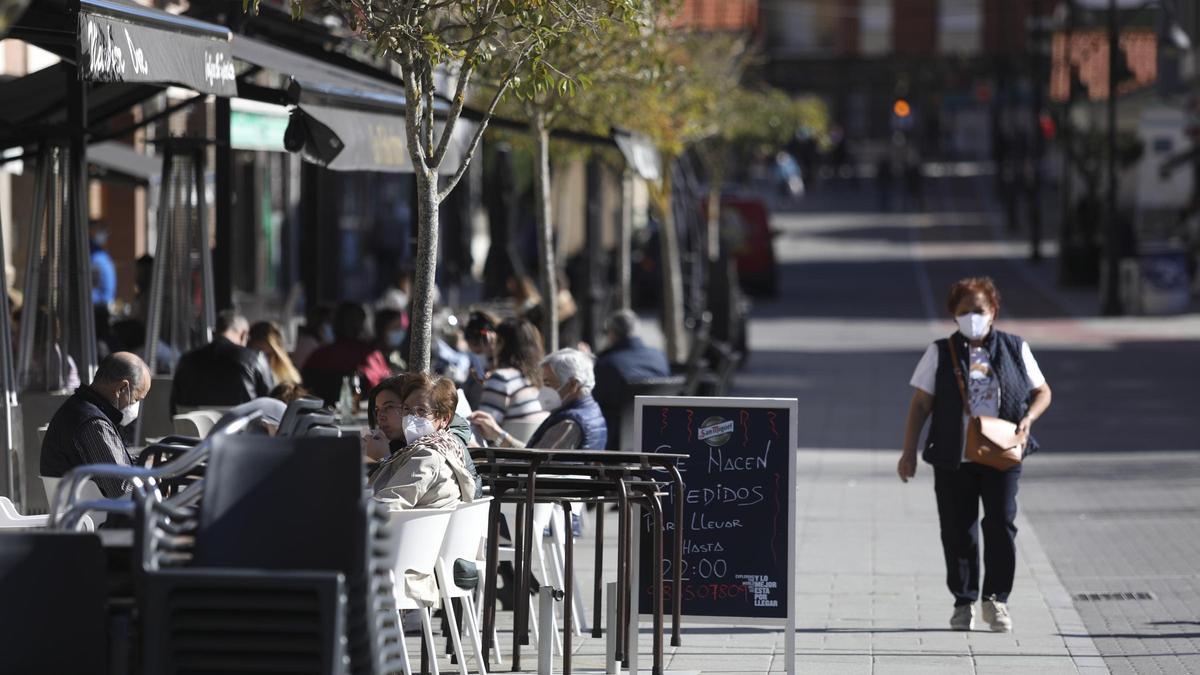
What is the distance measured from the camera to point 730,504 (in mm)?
7723

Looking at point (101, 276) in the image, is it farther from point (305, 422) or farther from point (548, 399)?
point (305, 422)

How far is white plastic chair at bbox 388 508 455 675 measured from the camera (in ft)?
21.3

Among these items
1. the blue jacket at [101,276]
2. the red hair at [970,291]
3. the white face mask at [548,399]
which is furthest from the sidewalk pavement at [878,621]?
the blue jacket at [101,276]

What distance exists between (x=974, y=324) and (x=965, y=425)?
46 centimetres

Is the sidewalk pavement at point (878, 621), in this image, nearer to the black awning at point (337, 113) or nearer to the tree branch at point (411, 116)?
the tree branch at point (411, 116)

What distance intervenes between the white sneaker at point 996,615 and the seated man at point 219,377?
416cm

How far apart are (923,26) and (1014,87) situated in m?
29.9

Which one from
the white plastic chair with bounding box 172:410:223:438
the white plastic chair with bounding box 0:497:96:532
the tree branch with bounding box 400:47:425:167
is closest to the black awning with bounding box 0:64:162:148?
the white plastic chair with bounding box 172:410:223:438

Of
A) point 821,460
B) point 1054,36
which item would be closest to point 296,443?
point 821,460

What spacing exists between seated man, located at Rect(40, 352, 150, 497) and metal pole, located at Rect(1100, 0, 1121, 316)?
24.6 meters

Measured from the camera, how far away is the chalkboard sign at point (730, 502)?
7664 millimetres

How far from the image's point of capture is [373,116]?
10.6 m

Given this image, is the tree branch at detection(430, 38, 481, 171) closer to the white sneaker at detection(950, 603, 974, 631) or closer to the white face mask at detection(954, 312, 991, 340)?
the white face mask at detection(954, 312, 991, 340)

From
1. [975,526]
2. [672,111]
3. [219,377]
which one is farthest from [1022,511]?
[672,111]
